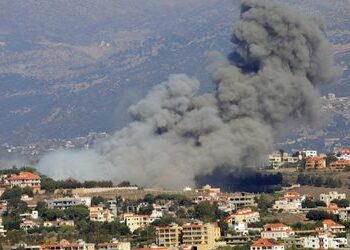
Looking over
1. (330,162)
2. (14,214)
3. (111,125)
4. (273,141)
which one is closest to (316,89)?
(273,141)

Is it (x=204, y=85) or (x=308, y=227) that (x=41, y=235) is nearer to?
(x=308, y=227)

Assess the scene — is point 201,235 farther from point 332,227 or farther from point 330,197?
point 330,197

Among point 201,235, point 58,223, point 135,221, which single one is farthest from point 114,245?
point 58,223

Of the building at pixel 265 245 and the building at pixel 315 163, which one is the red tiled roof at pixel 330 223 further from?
the building at pixel 315 163

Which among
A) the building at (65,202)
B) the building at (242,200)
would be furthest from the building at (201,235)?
the building at (242,200)

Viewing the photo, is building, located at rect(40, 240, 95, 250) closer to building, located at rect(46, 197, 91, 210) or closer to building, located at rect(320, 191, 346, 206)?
building, located at rect(46, 197, 91, 210)

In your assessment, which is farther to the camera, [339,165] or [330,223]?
[339,165]
